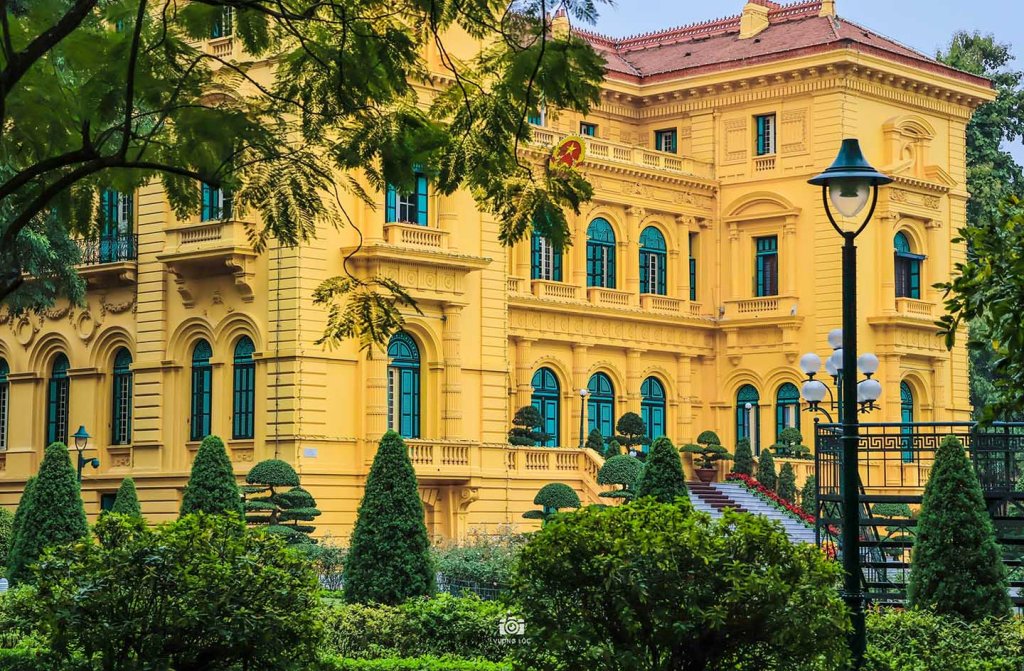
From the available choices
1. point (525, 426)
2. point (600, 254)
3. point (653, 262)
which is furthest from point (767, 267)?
point (525, 426)

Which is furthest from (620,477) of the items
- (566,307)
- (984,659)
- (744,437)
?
(984,659)

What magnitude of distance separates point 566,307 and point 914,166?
32.7 ft

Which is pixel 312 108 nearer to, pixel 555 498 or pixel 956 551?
pixel 956 551

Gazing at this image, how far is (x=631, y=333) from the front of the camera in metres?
45.7

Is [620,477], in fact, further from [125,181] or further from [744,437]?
[125,181]

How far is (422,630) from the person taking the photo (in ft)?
65.5

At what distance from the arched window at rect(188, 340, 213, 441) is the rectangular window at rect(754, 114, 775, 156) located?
633 inches

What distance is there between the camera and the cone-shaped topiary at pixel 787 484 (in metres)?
42.1

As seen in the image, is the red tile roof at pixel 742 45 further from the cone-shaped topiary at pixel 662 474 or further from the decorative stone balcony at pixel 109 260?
the cone-shaped topiary at pixel 662 474

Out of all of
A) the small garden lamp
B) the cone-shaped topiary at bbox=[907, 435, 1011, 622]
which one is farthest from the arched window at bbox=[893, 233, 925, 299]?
the cone-shaped topiary at bbox=[907, 435, 1011, 622]

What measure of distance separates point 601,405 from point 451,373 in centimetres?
873

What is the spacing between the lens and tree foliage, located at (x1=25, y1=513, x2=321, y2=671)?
13.4 metres

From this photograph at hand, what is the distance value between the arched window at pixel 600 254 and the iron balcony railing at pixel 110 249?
37.0 feet

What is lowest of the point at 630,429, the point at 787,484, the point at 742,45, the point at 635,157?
the point at 787,484
